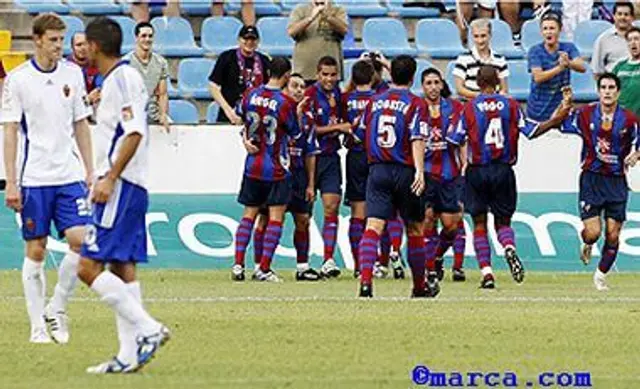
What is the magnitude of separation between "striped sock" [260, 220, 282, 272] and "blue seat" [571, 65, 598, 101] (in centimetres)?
590

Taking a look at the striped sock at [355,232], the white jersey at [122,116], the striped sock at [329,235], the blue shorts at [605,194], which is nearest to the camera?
the white jersey at [122,116]

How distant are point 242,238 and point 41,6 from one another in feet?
23.5

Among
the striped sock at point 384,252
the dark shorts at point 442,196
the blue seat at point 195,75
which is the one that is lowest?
the striped sock at point 384,252

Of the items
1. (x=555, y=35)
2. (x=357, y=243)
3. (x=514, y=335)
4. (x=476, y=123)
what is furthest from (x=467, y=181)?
(x=514, y=335)

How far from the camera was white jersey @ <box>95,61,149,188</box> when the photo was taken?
37.3ft

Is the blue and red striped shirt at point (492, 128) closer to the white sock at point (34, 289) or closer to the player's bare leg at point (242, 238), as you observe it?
the player's bare leg at point (242, 238)

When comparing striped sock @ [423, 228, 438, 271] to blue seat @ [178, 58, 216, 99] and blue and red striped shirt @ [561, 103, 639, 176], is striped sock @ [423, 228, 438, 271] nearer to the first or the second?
blue and red striped shirt @ [561, 103, 639, 176]

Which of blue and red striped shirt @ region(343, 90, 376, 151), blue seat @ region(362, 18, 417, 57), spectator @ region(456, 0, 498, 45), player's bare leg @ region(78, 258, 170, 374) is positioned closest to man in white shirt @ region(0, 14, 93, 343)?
player's bare leg @ region(78, 258, 170, 374)

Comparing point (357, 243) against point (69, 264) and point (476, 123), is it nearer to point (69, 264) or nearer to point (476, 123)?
point (476, 123)

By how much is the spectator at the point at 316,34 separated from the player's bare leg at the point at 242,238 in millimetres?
2614

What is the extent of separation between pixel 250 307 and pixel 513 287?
3929mm

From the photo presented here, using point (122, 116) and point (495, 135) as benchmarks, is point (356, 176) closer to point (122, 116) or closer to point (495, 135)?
point (495, 135)

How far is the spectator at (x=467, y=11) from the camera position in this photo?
85.5 feet

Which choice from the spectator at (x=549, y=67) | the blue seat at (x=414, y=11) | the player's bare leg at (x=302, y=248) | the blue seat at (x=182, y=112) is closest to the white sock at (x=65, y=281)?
the player's bare leg at (x=302, y=248)
